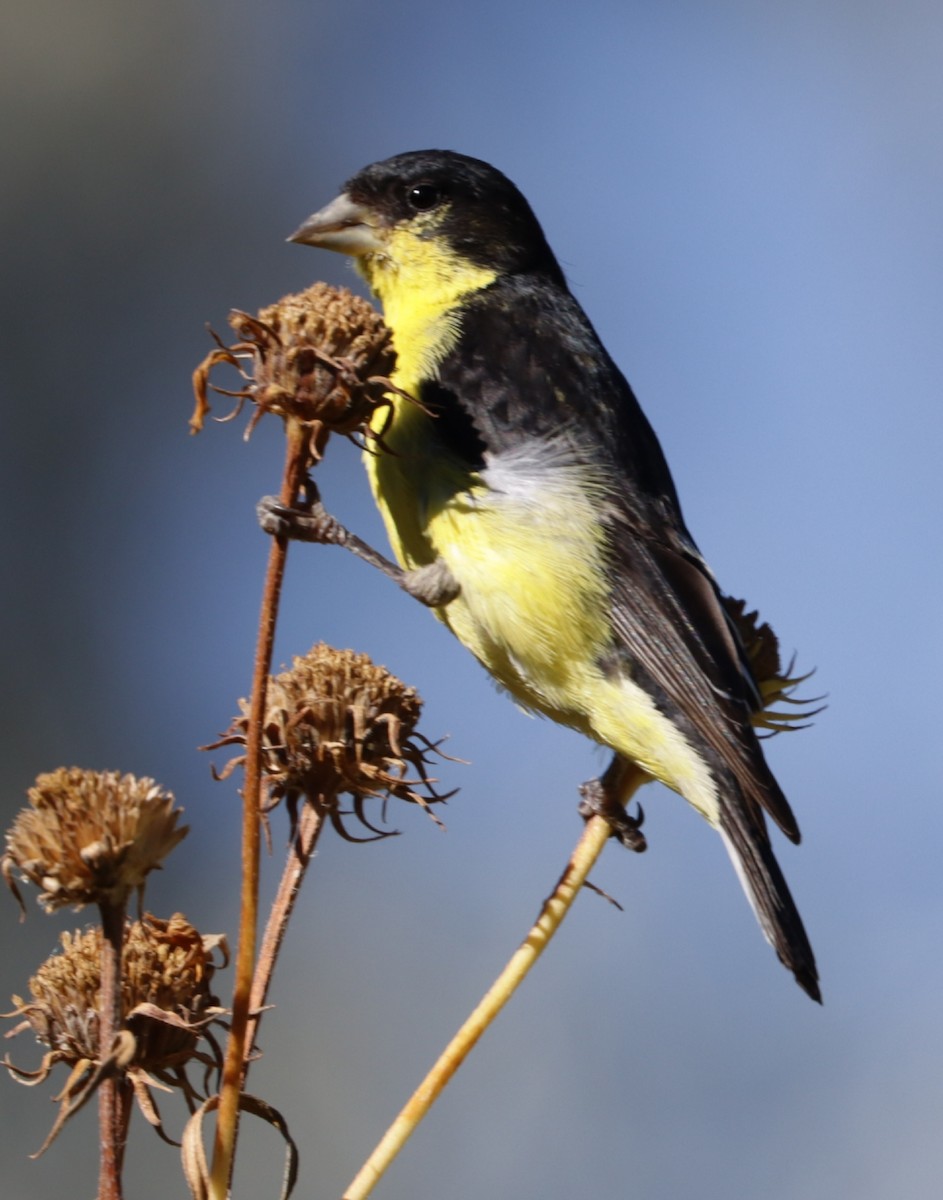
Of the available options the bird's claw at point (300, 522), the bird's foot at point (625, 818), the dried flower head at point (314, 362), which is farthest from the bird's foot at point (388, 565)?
the bird's foot at point (625, 818)

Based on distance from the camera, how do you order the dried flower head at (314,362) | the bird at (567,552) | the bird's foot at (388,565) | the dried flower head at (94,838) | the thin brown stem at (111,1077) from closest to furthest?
the thin brown stem at (111,1077) < the dried flower head at (94,838) < the dried flower head at (314,362) < the bird's foot at (388,565) < the bird at (567,552)

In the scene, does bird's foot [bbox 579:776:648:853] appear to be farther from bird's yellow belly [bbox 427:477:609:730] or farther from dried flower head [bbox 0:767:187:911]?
dried flower head [bbox 0:767:187:911]

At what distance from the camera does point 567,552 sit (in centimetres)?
308

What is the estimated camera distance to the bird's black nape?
358 centimetres

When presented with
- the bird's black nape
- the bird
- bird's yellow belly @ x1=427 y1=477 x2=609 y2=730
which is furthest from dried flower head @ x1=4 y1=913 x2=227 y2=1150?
the bird's black nape

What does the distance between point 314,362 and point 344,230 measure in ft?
6.34

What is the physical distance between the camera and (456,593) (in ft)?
9.64

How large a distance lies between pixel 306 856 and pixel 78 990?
0.28 meters

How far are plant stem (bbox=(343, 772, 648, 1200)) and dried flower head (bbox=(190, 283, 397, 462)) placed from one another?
0.57 meters

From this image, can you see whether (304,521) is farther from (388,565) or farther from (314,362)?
(388,565)

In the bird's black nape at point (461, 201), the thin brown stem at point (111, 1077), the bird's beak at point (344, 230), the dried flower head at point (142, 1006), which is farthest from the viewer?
the bird's black nape at point (461, 201)

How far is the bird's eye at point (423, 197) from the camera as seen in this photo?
3592 millimetres

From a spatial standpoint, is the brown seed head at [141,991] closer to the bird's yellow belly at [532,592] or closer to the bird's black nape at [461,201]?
the bird's yellow belly at [532,592]

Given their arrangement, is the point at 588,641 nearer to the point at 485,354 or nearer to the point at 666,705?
the point at 666,705
